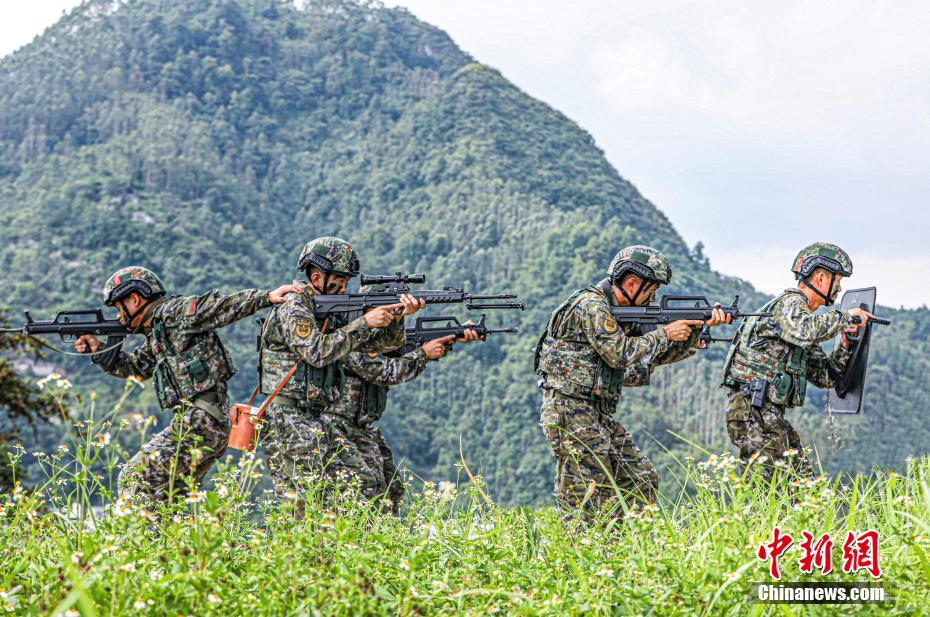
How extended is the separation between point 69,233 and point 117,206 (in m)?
6.49

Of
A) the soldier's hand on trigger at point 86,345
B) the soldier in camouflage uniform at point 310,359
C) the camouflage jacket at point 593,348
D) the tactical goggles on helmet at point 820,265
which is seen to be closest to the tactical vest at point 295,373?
the soldier in camouflage uniform at point 310,359

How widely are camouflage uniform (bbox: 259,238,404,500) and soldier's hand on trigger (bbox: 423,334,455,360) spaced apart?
0.54m

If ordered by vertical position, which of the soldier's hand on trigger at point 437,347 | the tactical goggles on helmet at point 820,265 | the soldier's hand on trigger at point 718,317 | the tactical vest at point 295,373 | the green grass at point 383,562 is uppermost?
the tactical goggles on helmet at point 820,265

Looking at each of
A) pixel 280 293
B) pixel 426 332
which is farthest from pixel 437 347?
pixel 280 293

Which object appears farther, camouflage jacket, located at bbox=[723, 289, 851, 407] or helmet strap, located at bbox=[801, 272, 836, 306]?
helmet strap, located at bbox=[801, 272, 836, 306]

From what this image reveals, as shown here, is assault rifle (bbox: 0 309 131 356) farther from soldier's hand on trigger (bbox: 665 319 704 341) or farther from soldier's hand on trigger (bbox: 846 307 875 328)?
soldier's hand on trigger (bbox: 846 307 875 328)

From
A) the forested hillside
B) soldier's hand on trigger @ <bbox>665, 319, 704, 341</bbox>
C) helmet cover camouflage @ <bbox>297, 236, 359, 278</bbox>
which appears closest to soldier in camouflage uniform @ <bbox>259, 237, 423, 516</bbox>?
helmet cover camouflage @ <bbox>297, 236, 359, 278</bbox>

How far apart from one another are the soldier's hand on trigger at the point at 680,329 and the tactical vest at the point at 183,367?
10.1ft

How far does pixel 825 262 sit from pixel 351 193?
10273 cm

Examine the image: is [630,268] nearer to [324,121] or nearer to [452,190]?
[452,190]

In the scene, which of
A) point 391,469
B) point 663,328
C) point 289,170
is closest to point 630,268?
point 663,328

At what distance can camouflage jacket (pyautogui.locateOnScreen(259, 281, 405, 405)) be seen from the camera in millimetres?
6668

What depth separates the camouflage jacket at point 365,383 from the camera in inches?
275

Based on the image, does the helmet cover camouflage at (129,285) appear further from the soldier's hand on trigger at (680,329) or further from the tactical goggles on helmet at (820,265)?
the tactical goggles on helmet at (820,265)
